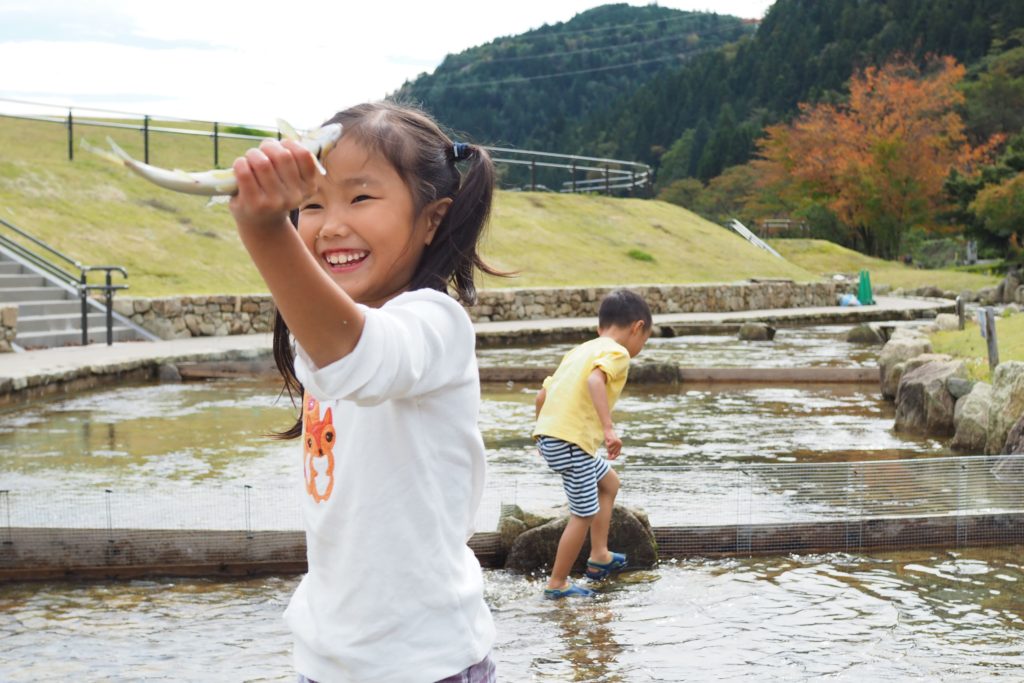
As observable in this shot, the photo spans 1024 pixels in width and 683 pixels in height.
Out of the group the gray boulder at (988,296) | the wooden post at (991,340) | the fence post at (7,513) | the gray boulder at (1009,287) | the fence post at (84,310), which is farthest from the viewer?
the gray boulder at (988,296)

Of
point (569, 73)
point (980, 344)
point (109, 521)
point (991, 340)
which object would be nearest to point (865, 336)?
point (980, 344)

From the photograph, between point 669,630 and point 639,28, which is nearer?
point 669,630

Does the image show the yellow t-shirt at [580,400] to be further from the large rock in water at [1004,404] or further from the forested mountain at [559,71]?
the forested mountain at [559,71]

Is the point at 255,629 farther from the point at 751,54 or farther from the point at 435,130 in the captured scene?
the point at 751,54

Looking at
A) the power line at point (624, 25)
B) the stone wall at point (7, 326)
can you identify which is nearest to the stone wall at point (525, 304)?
the stone wall at point (7, 326)

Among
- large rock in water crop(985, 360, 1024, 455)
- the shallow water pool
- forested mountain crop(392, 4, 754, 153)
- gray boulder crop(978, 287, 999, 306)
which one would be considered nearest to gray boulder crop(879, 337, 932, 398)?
large rock in water crop(985, 360, 1024, 455)

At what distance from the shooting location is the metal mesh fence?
5.15m

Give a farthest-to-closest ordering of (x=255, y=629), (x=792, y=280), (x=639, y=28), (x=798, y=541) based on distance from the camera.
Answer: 1. (x=639, y=28)
2. (x=792, y=280)
3. (x=798, y=541)
4. (x=255, y=629)

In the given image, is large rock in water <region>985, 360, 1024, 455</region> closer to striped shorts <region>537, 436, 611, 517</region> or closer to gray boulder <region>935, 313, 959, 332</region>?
striped shorts <region>537, 436, 611, 517</region>

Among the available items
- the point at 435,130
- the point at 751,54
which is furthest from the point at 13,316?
the point at 751,54

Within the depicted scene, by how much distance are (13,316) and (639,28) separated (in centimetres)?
11119

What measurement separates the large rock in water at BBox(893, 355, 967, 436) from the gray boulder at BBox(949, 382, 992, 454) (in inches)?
21.8

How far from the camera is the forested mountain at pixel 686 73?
63125 millimetres

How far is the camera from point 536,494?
20.7 ft
